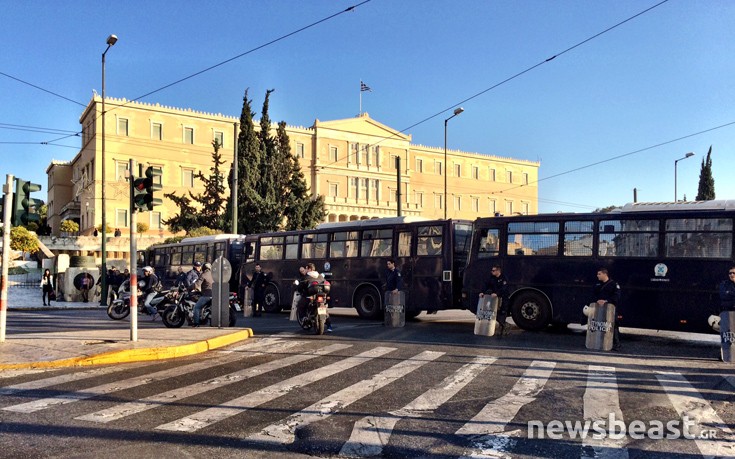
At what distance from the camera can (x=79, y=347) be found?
1046cm

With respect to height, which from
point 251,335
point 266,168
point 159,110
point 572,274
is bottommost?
point 251,335

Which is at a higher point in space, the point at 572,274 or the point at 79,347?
the point at 572,274

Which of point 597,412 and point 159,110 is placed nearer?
point 597,412

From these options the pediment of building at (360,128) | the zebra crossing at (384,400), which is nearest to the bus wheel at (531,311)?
the zebra crossing at (384,400)

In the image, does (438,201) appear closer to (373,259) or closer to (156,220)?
(156,220)

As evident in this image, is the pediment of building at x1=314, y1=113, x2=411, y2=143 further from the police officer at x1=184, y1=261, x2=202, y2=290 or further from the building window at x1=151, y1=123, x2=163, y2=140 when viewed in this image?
the police officer at x1=184, y1=261, x2=202, y2=290

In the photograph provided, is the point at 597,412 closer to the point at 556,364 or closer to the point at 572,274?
the point at 556,364

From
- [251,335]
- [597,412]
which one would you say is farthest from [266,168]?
[597,412]

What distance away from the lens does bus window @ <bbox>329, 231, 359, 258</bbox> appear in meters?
19.5

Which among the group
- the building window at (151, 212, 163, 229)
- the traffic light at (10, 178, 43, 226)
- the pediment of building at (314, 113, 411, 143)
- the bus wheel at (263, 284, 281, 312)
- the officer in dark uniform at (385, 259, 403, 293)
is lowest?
the bus wheel at (263, 284, 281, 312)

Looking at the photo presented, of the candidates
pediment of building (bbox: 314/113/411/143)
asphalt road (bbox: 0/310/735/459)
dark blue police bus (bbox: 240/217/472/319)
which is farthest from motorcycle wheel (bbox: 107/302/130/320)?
pediment of building (bbox: 314/113/411/143)

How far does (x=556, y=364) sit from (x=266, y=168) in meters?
37.8

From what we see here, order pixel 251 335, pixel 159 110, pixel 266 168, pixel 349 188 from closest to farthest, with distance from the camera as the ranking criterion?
1. pixel 251 335
2. pixel 266 168
3. pixel 159 110
4. pixel 349 188

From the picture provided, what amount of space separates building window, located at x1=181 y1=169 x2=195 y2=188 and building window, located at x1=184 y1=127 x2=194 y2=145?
3.59m
